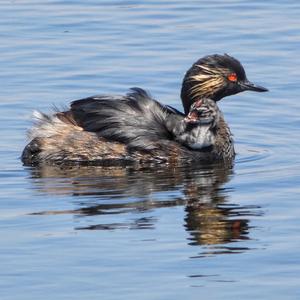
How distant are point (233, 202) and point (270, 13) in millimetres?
7944

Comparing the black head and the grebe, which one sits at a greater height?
the black head

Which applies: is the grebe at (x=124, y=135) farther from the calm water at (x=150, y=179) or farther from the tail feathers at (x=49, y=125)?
the calm water at (x=150, y=179)

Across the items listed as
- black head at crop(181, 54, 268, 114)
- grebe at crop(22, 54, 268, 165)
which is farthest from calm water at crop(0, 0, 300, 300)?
black head at crop(181, 54, 268, 114)

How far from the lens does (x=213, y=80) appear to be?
1425 centimetres

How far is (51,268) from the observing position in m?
9.82

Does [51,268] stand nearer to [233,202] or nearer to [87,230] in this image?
[87,230]

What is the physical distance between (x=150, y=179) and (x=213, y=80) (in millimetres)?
1597

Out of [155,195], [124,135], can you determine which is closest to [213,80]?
[124,135]

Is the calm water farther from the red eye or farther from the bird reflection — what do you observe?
the red eye

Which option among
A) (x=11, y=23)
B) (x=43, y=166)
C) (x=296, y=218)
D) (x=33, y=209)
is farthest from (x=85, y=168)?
(x=11, y=23)

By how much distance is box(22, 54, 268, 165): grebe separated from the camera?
13734 millimetres

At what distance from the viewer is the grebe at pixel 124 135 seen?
13.7m

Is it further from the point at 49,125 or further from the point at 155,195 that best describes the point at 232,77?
the point at 155,195

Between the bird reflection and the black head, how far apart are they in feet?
2.80
